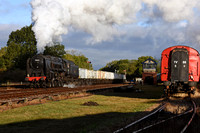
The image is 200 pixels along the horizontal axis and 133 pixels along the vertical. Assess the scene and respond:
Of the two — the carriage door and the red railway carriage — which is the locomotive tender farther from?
the carriage door

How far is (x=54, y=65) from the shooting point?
29.4 m

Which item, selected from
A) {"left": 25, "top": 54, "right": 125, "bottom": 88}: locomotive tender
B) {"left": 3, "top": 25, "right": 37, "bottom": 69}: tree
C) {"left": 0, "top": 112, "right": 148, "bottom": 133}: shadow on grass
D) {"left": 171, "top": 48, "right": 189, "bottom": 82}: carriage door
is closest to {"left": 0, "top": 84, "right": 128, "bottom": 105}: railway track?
{"left": 0, "top": 112, "right": 148, "bottom": 133}: shadow on grass

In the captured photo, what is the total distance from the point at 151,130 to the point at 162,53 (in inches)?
468

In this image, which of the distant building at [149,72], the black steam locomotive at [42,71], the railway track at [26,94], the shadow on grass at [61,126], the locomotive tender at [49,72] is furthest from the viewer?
the distant building at [149,72]

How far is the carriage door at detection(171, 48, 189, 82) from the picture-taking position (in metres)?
17.6

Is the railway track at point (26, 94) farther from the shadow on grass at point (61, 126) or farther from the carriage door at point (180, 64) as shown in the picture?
the carriage door at point (180, 64)

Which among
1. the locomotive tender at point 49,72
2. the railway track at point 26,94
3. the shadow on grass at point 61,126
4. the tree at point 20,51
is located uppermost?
the tree at point 20,51

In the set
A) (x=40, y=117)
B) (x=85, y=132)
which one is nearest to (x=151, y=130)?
(x=85, y=132)

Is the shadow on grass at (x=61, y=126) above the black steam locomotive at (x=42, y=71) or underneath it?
underneath

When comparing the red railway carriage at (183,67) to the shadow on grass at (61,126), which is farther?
the red railway carriage at (183,67)

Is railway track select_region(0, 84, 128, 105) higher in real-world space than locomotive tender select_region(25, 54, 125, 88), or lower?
lower

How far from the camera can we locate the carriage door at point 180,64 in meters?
17.6

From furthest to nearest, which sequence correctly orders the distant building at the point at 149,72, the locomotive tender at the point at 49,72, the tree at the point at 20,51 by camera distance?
the distant building at the point at 149,72
the tree at the point at 20,51
the locomotive tender at the point at 49,72

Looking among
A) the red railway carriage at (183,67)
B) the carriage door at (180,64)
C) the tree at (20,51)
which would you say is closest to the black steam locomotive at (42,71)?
the red railway carriage at (183,67)
